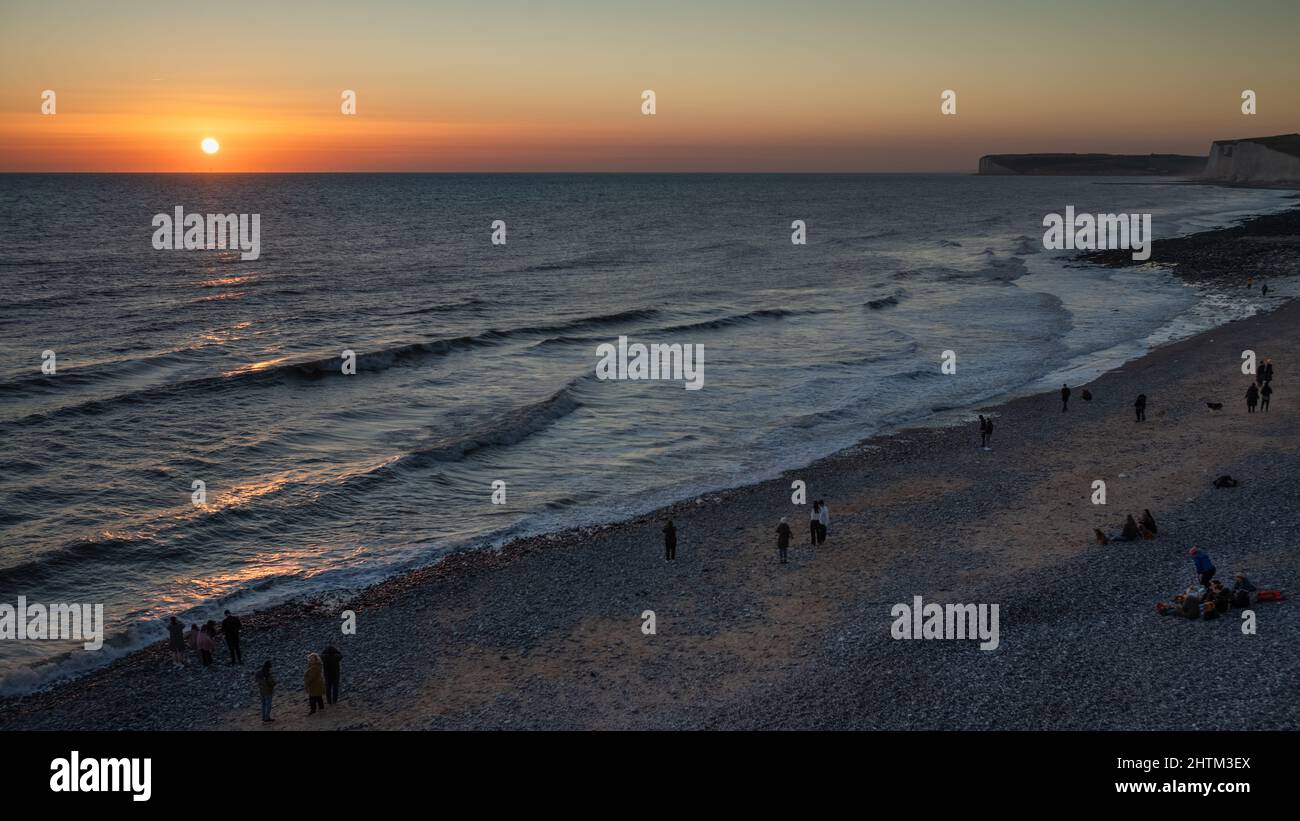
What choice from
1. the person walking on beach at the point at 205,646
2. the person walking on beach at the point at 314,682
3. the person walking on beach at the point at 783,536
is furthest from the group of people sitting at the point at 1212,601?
the person walking on beach at the point at 205,646

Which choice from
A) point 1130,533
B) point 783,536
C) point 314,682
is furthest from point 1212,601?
point 314,682

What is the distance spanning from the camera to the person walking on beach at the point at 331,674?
17.2 metres

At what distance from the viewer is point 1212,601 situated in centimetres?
1806

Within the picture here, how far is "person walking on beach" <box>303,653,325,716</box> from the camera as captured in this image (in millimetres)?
16875

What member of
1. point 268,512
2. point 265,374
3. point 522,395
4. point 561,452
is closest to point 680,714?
point 268,512

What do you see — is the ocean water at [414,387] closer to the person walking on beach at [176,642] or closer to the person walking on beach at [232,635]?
the person walking on beach at [176,642]

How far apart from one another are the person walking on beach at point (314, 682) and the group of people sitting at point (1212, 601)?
15.4 metres

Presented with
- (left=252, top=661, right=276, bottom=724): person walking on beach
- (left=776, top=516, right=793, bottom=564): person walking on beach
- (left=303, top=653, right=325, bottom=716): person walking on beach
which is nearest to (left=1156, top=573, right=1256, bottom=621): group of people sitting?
(left=776, top=516, right=793, bottom=564): person walking on beach

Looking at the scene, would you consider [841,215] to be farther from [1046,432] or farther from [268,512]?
[268,512]

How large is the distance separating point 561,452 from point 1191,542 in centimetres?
1939

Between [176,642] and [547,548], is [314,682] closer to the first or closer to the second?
[176,642]

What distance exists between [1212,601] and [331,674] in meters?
16.0

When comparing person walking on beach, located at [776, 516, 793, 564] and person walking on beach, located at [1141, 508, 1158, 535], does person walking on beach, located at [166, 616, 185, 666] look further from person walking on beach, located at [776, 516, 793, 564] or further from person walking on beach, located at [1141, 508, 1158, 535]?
person walking on beach, located at [1141, 508, 1158, 535]
